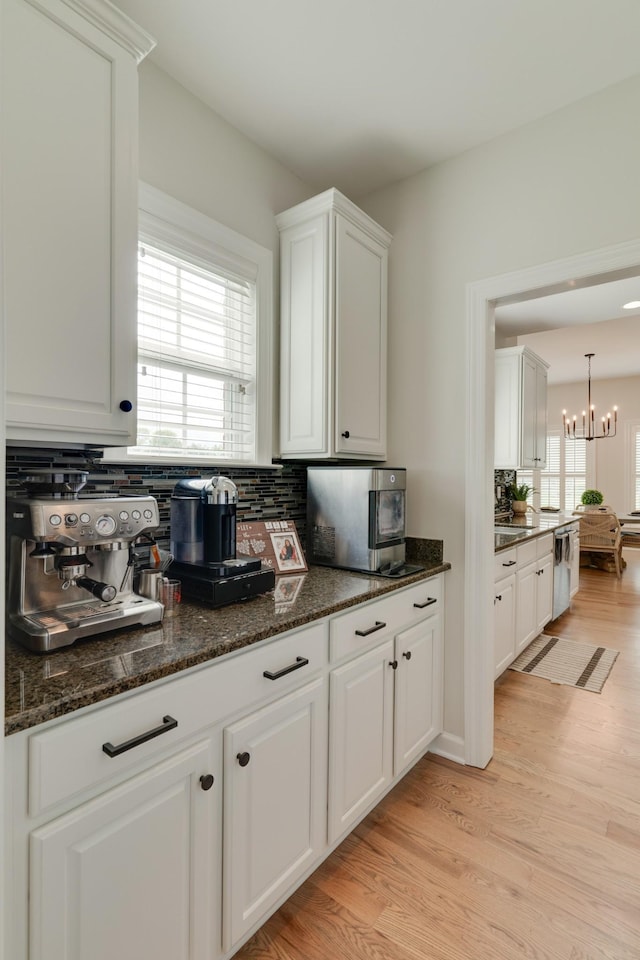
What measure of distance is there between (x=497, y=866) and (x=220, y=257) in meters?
2.53

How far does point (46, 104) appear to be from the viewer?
4.02 feet

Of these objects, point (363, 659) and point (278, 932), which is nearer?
point (278, 932)

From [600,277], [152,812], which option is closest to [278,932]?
[152,812]

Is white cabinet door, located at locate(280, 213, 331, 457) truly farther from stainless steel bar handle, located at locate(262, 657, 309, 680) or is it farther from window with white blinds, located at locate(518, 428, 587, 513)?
window with white blinds, located at locate(518, 428, 587, 513)

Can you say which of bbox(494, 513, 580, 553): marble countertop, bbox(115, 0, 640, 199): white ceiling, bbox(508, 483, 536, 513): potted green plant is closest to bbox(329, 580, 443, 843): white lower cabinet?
bbox(494, 513, 580, 553): marble countertop

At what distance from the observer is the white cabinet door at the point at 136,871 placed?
Result: 0.95m

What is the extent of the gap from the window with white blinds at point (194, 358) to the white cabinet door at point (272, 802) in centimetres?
106

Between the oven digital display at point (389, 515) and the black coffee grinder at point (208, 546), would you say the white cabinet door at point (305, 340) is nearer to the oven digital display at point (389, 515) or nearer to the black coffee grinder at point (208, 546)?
the oven digital display at point (389, 515)

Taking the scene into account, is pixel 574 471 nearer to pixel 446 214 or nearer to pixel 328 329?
pixel 446 214

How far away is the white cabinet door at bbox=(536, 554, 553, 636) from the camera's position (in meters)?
3.91

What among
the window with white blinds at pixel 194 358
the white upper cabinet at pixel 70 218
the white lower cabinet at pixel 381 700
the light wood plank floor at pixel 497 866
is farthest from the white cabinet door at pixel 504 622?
the white upper cabinet at pixel 70 218

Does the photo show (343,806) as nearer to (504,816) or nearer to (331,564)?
(504,816)

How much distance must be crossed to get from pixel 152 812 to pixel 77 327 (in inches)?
45.5

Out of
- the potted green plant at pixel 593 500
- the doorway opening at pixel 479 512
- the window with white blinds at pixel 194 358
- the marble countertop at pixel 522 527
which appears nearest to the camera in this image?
the window with white blinds at pixel 194 358
